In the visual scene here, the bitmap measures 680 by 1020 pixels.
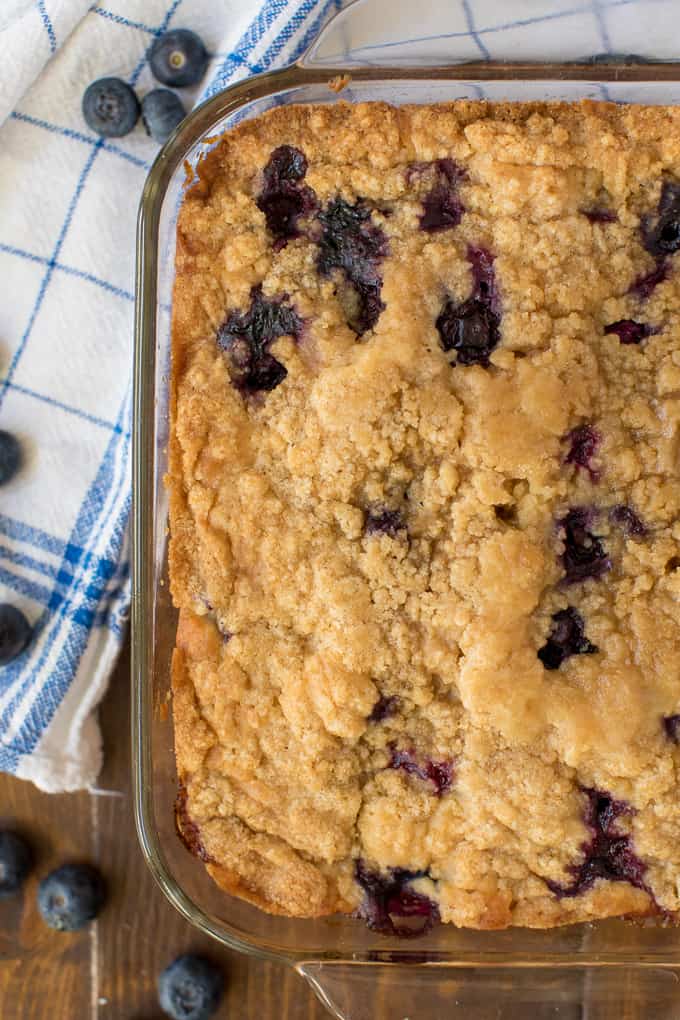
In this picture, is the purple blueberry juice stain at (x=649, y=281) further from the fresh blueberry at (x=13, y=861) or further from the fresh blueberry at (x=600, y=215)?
the fresh blueberry at (x=13, y=861)

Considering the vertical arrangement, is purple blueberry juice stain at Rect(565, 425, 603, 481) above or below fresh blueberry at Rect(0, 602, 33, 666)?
above

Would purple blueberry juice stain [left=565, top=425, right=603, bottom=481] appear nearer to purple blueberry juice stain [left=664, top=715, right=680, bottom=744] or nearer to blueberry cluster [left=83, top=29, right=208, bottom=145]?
purple blueberry juice stain [left=664, top=715, right=680, bottom=744]

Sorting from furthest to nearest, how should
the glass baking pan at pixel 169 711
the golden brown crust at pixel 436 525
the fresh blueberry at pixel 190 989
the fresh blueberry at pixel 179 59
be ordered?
the fresh blueberry at pixel 190 989 < the fresh blueberry at pixel 179 59 < the glass baking pan at pixel 169 711 < the golden brown crust at pixel 436 525

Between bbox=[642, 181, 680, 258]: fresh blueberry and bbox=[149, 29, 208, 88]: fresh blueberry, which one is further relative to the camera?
bbox=[149, 29, 208, 88]: fresh blueberry

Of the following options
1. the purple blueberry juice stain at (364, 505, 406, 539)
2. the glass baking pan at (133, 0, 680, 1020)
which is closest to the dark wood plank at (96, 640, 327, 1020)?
the glass baking pan at (133, 0, 680, 1020)

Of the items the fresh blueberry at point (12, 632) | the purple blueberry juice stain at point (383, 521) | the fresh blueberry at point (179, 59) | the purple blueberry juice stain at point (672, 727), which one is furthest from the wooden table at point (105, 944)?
the fresh blueberry at point (179, 59)

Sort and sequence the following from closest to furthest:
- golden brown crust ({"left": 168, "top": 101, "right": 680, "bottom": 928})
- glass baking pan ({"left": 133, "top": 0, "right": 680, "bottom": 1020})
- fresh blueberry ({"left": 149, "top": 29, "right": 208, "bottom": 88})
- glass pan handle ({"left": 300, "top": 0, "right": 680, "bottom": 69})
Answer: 1. golden brown crust ({"left": 168, "top": 101, "right": 680, "bottom": 928})
2. glass baking pan ({"left": 133, "top": 0, "right": 680, "bottom": 1020})
3. glass pan handle ({"left": 300, "top": 0, "right": 680, "bottom": 69})
4. fresh blueberry ({"left": 149, "top": 29, "right": 208, "bottom": 88})

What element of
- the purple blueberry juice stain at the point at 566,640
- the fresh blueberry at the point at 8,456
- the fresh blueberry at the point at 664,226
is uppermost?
the fresh blueberry at the point at 664,226

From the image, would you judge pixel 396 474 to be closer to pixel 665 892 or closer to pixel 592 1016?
pixel 665 892
